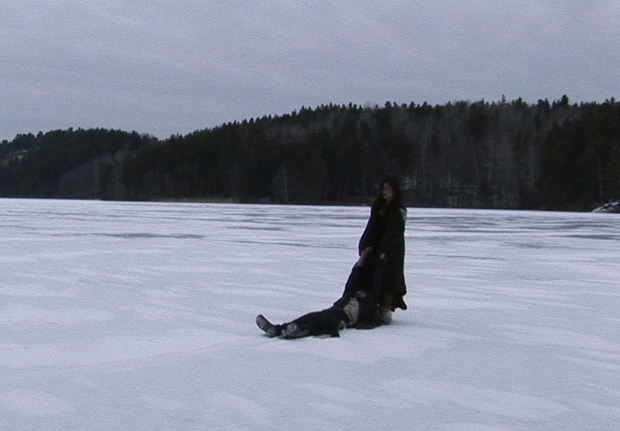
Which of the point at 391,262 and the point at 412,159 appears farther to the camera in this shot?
the point at 412,159

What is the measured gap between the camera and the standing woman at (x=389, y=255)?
6.39 meters

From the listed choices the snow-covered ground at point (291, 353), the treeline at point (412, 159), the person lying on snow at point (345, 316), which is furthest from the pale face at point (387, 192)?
the treeline at point (412, 159)

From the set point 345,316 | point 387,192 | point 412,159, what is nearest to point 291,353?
point 345,316

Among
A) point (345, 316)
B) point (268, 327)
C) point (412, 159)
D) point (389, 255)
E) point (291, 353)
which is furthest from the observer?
point (412, 159)

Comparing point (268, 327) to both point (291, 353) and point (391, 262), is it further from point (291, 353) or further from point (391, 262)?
point (391, 262)

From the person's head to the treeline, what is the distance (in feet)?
195

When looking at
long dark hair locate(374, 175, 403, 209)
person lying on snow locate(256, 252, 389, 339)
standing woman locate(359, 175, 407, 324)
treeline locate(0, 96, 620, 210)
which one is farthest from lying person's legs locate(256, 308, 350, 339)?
treeline locate(0, 96, 620, 210)

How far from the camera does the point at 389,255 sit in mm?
6391

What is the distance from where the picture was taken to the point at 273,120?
5418 inches

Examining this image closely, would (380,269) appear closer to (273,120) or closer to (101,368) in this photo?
(101,368)

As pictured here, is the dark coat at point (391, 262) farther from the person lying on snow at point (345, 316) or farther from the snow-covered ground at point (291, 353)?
the snow-covered ground at point (291, 353)

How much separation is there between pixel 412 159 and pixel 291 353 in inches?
3565

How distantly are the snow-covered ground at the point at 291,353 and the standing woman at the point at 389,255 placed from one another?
0.24 meters

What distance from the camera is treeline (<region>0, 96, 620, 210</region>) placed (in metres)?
69.4
